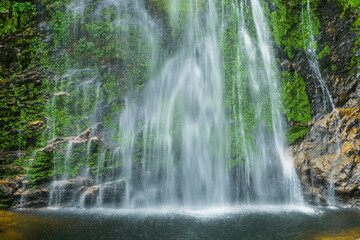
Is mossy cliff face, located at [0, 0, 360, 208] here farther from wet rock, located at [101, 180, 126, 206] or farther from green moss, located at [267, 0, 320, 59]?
wet rock, located at [101, 180, 126, 206]

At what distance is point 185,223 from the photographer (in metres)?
7.07

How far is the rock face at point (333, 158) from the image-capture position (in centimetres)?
862

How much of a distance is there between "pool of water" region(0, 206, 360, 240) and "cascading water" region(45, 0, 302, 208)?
1.06m

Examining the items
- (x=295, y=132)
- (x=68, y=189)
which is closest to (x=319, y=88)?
Answer: (x=295, y=132)

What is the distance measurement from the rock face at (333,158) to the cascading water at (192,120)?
21.0 inches

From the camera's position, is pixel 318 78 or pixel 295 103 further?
pixel 295 103

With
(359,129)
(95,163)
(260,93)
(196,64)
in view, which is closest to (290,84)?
(260,93)

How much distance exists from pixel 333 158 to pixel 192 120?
4.96 meters

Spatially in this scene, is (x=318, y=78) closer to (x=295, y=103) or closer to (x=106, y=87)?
(x=295, y=103)

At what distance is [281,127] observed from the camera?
10.4 metres

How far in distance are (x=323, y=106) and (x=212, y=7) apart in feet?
19.2

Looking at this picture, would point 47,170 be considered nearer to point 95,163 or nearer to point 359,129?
point 95,163

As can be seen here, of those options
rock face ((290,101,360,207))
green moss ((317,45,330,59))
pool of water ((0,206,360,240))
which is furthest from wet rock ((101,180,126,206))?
green moss ((317,45,330,59))

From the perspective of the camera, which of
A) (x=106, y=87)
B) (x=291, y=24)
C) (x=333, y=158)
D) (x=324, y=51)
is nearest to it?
(x=333, y=158)
